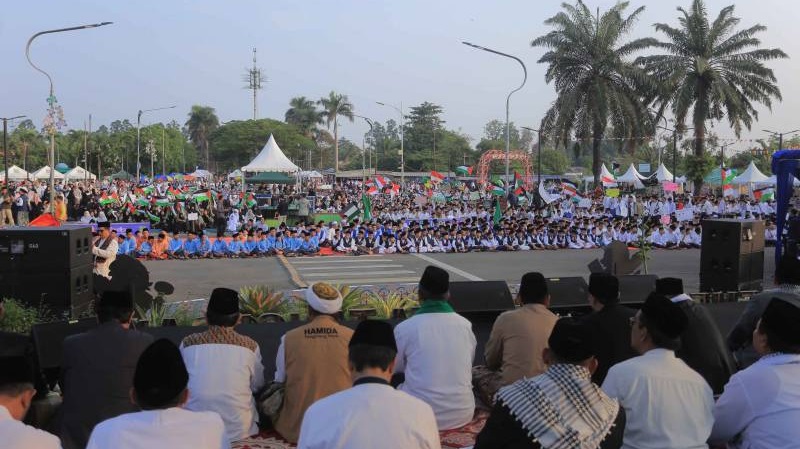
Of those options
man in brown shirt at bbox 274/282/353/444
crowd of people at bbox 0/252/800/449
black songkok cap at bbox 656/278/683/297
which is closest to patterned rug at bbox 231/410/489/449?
crowd of people at bbox 0/252/800/449

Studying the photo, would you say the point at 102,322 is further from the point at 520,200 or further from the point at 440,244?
the point at 520,200

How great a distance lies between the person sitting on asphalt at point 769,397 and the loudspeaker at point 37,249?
26.5ft

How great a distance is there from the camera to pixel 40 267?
9586 millimetres

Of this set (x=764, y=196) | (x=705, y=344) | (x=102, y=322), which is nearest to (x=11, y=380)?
(x=102, y=322)

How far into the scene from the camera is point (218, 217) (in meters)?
27.9

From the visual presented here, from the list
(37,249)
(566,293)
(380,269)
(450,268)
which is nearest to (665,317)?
(566,293)

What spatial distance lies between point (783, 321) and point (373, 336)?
7.71 feet

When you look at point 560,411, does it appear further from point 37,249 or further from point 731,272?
point 731,272

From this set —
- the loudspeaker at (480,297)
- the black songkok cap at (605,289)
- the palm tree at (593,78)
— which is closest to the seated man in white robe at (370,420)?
the black songkok cap at (605,289)

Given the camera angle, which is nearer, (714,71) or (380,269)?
(380,269)

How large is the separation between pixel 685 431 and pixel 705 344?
1.96 m

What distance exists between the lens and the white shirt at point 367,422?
10.6 feet

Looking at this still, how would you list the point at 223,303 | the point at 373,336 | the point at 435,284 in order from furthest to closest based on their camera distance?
the point at 435,284 → the point at 223,303 → the point at 373,336

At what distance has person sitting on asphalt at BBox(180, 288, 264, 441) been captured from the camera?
221 inches
